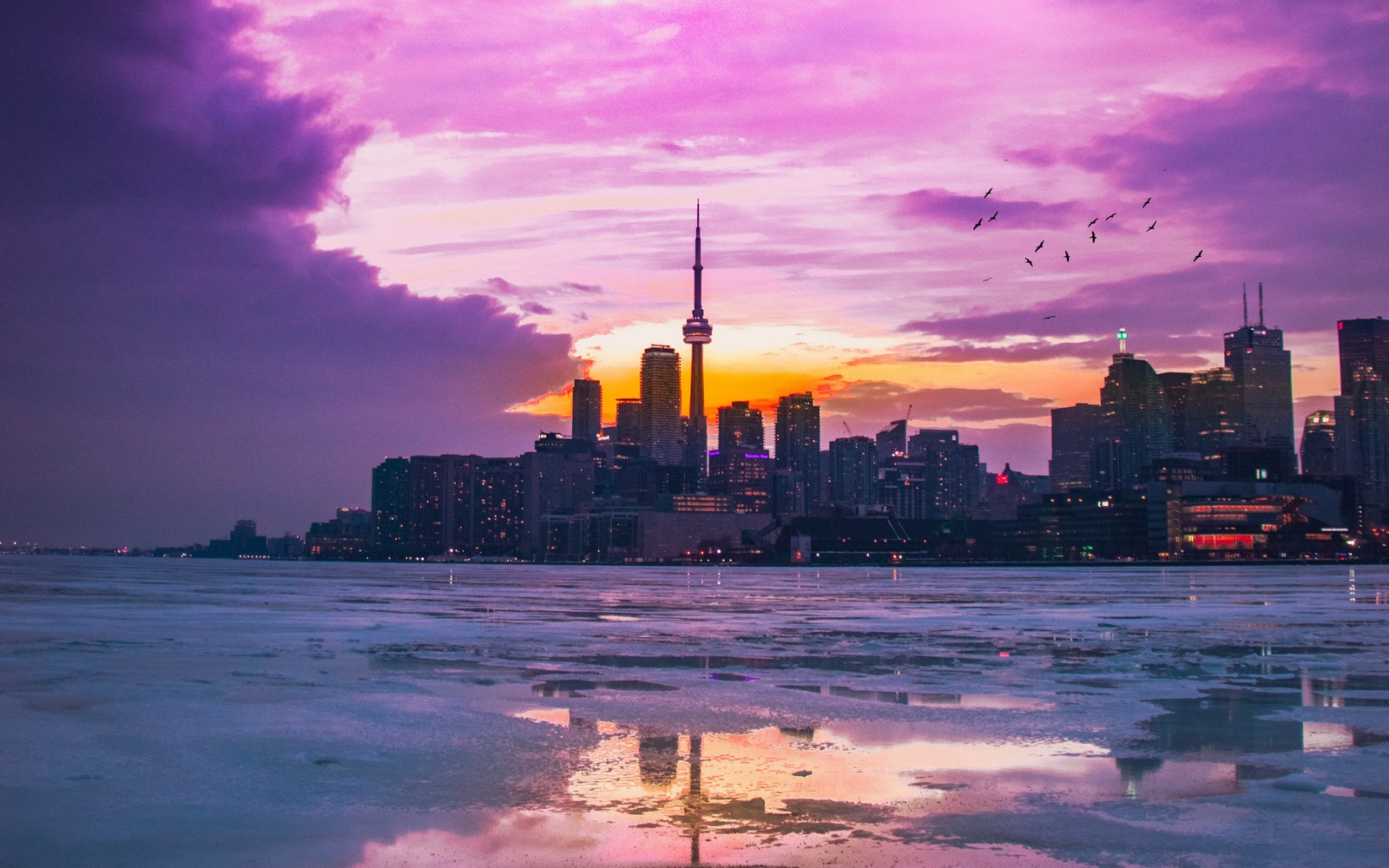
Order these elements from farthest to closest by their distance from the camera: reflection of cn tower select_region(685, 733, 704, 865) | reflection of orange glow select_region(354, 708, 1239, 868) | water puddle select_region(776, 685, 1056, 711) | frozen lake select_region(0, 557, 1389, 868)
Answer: water puddle select_region(776, 685, 1056, 711) → frozen lake select_region(0, 557, 1389, 868) → reflection of cn tower select_region(685, 733, 704, 865) → reflection of orange glow select_region(354, 708, 1239, 868)

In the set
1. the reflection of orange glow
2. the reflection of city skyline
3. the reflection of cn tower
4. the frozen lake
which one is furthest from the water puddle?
the reflection of cn tower

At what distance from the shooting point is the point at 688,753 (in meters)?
16.3

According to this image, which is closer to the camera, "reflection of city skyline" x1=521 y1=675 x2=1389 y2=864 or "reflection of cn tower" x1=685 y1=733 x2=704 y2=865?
"reflection of cn tower" x1=685 y1=733 x2=704 y2=865

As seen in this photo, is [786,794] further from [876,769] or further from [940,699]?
[940,699]

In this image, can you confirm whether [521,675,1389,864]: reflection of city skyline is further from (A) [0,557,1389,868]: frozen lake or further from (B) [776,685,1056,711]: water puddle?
(B) [776,685,1056,711]: water puddle

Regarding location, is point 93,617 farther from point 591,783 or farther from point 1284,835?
point 1284,835

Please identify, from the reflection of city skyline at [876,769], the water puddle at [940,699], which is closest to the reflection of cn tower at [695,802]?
the reflection of city skyline at [876,769]

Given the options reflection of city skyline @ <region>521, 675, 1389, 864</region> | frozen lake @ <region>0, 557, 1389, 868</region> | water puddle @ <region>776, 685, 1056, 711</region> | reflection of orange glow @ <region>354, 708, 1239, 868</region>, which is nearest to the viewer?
reflection of orange glow @ <region>354, 708, 1239, 868</region>

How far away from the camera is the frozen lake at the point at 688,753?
11484 millimetres

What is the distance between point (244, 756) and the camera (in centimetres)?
1602

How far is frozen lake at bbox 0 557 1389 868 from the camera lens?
11484 millimetres

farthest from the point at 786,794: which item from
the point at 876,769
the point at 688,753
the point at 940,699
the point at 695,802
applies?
the point at 940,699

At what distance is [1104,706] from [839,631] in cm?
2050

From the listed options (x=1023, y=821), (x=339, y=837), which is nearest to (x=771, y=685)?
(x=1023, y=821)
